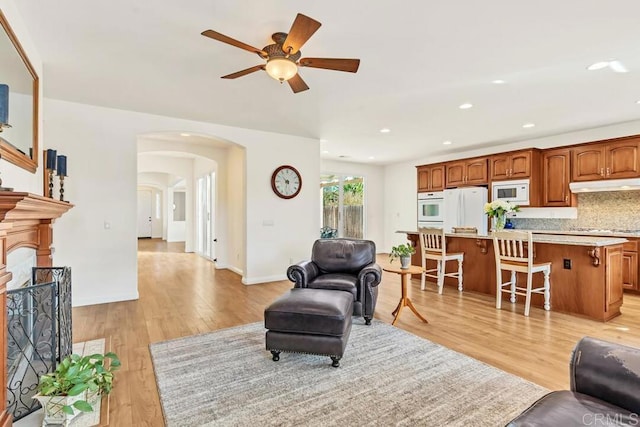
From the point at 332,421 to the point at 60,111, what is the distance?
4.70 meters

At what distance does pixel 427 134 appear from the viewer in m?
5.87

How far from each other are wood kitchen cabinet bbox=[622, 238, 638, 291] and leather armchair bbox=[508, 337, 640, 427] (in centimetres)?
470

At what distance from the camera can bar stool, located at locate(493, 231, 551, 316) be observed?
3.81m

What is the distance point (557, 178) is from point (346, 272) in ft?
14.6

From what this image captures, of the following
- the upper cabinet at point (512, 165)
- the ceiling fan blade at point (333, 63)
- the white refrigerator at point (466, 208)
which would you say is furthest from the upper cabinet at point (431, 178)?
the ceiling fan blade at point (333, 63)

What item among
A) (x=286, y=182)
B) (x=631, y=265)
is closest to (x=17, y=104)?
(x=286, y=182)

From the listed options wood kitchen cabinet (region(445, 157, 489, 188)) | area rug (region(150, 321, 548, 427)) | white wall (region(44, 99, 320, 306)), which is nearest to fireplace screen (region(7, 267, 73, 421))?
area rug (region(150, 321, 548, 427))

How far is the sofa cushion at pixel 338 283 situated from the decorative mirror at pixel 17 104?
8.73 ft

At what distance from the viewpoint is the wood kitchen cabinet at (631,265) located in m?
4.78

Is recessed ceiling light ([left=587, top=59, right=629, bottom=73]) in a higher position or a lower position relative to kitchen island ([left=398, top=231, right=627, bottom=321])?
higher

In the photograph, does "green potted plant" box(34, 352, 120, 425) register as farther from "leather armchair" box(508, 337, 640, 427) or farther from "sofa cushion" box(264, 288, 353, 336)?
"leather armchair" box(508, 337, 640, 427)

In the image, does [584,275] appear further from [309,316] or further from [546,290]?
[309,316]

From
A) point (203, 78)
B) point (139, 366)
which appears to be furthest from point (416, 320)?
point (203, 78)

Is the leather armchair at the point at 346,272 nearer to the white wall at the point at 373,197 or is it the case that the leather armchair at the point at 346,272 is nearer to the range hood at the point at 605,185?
the range hood at the point at 605,185
